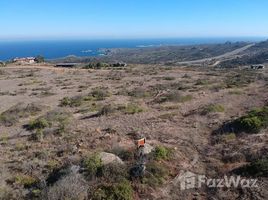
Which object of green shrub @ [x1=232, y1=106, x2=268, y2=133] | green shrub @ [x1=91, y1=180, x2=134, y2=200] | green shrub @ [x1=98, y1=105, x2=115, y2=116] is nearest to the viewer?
green shrub @ [x1=91, y1=180, x2=134, y2=200]

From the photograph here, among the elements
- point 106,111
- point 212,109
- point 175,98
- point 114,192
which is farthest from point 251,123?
point 175,98

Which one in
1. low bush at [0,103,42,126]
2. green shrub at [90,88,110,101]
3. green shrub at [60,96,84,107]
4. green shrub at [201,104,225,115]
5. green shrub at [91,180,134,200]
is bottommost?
green shrub at [90,88,110,101]

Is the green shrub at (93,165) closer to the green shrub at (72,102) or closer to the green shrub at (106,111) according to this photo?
A: the green shrub at (106,111)

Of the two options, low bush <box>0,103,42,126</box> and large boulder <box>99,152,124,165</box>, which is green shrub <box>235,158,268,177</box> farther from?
low bush <box>0,103,42,126</box>

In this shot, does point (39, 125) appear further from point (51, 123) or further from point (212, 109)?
point (212, 109)

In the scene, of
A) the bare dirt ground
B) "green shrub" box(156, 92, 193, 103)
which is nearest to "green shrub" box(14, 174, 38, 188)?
the bare dirt ground

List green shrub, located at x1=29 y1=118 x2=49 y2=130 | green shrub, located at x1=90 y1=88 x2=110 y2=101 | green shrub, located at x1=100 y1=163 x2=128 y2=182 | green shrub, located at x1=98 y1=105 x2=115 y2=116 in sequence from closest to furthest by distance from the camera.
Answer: green shrub, located at x1=100 y1=163 x2=128 y2=182
green shrub, located at x1=29 y1=118 x2=49 y2=130
green shrub, located at x1=98 y1=105 x2=115 y2=116
green shrub, located at x1=90 y1=88 x2=110 y2=101

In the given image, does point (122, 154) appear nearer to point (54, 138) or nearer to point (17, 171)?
point (17, 171)

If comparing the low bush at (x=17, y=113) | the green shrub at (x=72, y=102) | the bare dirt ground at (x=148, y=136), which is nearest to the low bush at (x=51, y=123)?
the bare dirt ground at (x=148, y=136)
